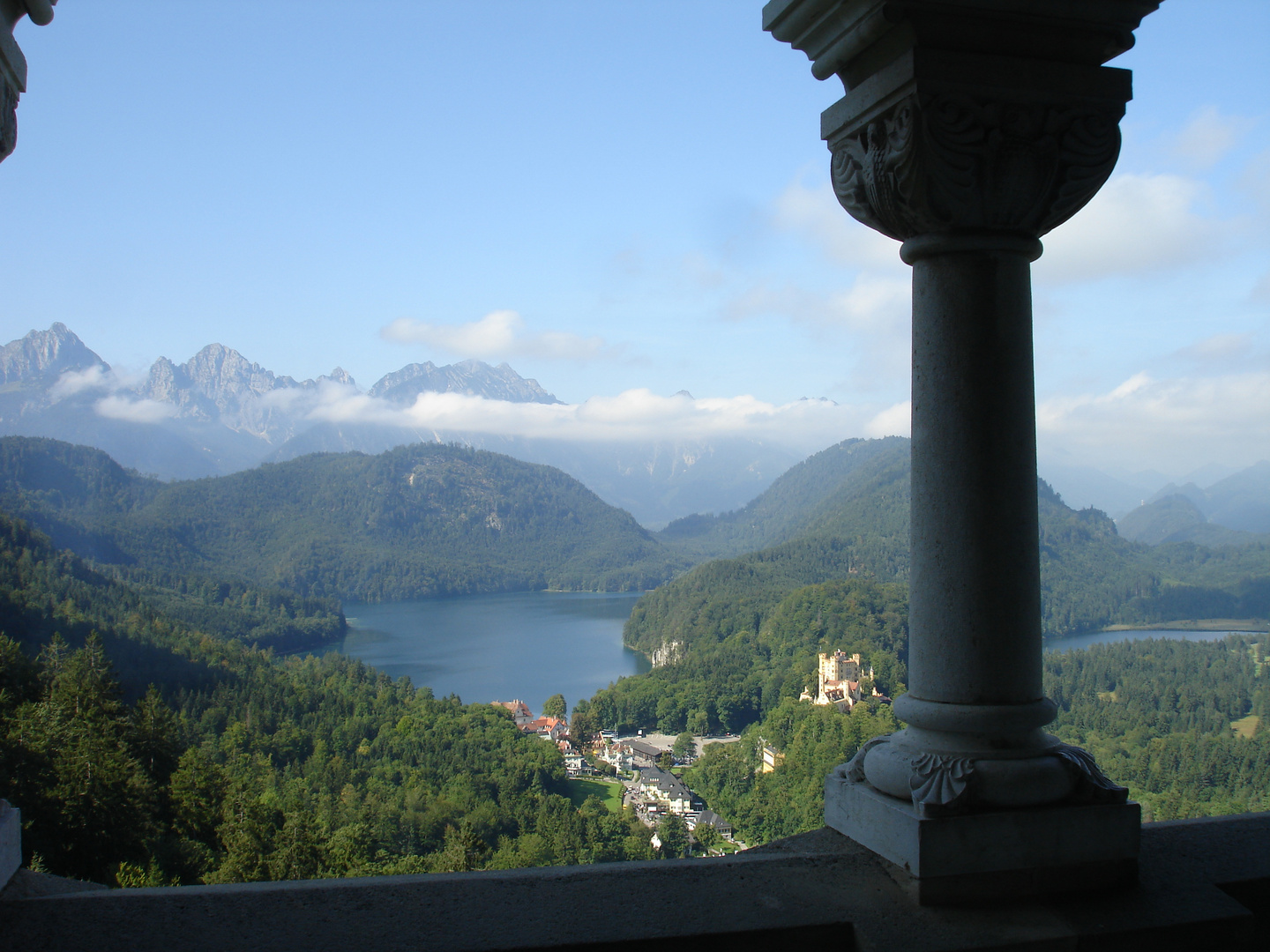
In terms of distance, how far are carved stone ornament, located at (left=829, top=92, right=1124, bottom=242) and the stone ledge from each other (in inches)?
53.0

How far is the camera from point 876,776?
6.57 ft

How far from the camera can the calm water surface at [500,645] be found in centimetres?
5597

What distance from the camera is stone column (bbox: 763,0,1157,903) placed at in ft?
6.22

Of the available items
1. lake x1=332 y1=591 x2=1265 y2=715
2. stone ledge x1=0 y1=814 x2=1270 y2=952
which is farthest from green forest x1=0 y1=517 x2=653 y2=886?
lake x1=332 y1=591 x2=1265 y2=715

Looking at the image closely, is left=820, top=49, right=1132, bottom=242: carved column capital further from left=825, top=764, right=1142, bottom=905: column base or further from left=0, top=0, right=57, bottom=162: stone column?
left=0, top=0, right=57, bottom=162: stone column

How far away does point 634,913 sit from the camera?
1.73 meters

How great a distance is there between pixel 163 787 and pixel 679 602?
6567 centimetres

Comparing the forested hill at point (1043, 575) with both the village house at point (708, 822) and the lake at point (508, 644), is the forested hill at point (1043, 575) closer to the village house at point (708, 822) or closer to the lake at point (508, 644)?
the lake at point (508, 644)

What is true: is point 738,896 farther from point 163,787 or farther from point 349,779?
point 349,779

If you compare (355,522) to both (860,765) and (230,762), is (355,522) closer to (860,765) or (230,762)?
(230,762)

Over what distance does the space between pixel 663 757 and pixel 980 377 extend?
3869 centimetres

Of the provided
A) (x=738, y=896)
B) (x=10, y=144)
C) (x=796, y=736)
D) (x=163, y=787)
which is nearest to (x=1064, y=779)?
(x=738, y=896)

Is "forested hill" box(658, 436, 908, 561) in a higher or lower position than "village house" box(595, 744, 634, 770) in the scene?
higher

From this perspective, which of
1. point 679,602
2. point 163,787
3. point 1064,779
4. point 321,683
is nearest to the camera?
point 1064,779
